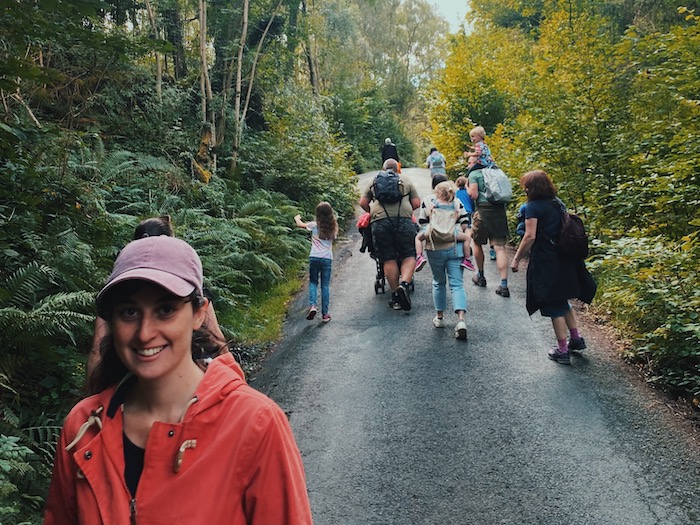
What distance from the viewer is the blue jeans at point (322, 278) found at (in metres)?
9.26

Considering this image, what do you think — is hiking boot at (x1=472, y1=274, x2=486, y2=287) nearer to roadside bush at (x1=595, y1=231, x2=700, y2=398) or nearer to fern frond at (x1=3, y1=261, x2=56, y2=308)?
roadside bush at (x1=595, y1=231, x2=700, y2=398)

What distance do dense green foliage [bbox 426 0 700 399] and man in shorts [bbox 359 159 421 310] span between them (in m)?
2.84

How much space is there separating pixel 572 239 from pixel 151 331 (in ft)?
19.6

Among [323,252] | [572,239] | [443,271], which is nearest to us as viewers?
[572,239]

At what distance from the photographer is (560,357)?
22.7 feet

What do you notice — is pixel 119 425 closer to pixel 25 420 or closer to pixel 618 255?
pixel 25 420

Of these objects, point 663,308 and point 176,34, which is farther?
point 176,34

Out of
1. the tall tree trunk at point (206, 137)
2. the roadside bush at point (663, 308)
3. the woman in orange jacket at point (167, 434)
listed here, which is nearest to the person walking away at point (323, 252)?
the roadside bush at point (663, 308)

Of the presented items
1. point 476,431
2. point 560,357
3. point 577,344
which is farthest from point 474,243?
point 476,431

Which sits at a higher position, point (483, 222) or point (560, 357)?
point (483, 222)

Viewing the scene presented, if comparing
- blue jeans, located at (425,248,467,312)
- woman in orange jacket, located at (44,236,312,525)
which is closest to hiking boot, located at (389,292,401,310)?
blue jeans, located at (425,248,467,312)

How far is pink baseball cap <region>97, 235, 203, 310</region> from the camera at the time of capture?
1728 millimetres

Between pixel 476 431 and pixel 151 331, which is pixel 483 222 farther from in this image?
pixel 151 331

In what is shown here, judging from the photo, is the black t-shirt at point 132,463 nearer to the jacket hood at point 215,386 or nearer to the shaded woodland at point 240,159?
the jacket hood at point 215,386
